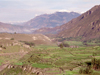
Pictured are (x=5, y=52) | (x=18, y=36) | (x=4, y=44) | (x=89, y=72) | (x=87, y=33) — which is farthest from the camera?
(x=87, y=33)

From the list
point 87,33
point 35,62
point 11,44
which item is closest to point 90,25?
point 87,33

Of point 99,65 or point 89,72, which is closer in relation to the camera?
point 89,72

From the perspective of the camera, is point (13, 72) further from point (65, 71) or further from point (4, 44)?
point (4, 44)

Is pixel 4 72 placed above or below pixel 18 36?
below

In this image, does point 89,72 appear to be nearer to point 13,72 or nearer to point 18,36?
point 13,72

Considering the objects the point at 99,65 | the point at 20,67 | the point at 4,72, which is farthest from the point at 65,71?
the point at 4,72

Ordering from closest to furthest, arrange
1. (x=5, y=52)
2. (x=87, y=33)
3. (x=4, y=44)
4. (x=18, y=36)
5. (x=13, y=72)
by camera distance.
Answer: (x=13, y=72), (x=5, y=52), (x=4, y=44), (x=18, y=36), (x=87, y=33)

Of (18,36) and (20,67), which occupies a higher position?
(18,36)

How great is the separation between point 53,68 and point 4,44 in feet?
151

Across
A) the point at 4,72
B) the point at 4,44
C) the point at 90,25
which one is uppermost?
the point at 90,25

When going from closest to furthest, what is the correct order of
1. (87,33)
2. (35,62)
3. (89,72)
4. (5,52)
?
→ 1. (89,72)
2. (35,62)
3. (5,52)
4. (87,33)

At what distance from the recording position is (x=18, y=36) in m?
141

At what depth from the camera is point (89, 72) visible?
42.6 meters

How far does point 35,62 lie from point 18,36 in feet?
290
